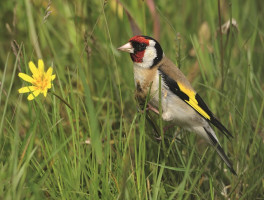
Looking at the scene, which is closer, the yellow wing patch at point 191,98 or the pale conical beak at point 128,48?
the pale conical beak at point 128,48

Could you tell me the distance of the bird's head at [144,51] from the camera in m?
2.38

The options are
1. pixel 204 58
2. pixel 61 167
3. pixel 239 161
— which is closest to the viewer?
pixel 61 167

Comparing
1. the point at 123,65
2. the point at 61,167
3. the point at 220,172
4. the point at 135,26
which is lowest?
the point at 220,172

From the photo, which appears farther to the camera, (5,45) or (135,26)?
(5,45)

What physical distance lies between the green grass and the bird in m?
0.08

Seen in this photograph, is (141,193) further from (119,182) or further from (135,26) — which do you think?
(135,26)

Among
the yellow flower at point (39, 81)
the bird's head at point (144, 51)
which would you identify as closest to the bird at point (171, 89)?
the bird's head at point (144, 51)

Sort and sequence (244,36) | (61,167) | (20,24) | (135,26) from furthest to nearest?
(244,36) < (20,24) < (135,26) < (61,167)

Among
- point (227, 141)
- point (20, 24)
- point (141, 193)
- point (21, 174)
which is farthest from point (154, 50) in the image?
point (20, 24)

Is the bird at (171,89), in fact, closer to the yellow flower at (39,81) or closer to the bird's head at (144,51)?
the bird's head at (144,51)

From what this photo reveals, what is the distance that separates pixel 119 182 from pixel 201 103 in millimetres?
672

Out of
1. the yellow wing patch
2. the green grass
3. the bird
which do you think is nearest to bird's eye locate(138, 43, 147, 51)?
the bird

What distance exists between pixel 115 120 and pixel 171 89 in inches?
16.5

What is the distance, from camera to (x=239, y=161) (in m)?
2.38
